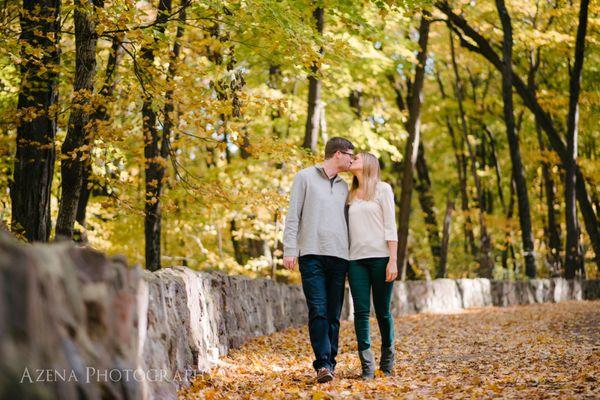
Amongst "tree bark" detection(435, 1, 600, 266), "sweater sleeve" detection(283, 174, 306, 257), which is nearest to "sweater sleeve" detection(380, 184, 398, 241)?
"sweater sleeve" detection(283, 174, 306, 257)

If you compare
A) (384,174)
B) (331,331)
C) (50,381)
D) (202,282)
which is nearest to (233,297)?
(202,282)

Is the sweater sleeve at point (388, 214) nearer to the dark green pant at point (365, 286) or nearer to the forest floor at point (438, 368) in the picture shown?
the dark green pant at point (365, 286)

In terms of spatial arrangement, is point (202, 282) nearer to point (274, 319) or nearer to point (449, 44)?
point (274, 319)

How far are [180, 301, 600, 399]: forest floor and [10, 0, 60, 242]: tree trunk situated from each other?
3.24 m

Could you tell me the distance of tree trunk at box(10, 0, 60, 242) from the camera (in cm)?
897

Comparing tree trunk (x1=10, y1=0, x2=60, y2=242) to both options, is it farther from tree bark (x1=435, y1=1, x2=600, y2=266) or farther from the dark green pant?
tree bark (x1=435, y1=1, x2=600, y2=266)

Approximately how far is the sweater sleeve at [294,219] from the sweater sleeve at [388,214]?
2.40 ft

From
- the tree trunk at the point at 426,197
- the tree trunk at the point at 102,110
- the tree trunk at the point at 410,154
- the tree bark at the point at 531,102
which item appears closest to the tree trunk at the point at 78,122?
the tree trunk at the point at 102,110

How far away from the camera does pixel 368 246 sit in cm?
622

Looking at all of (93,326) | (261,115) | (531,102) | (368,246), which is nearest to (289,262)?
(368,246)

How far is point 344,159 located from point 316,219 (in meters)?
0.62

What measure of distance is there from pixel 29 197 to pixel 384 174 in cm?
2027

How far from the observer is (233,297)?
853 cm

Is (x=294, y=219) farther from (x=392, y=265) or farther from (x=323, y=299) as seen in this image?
(x=392, y=265)
